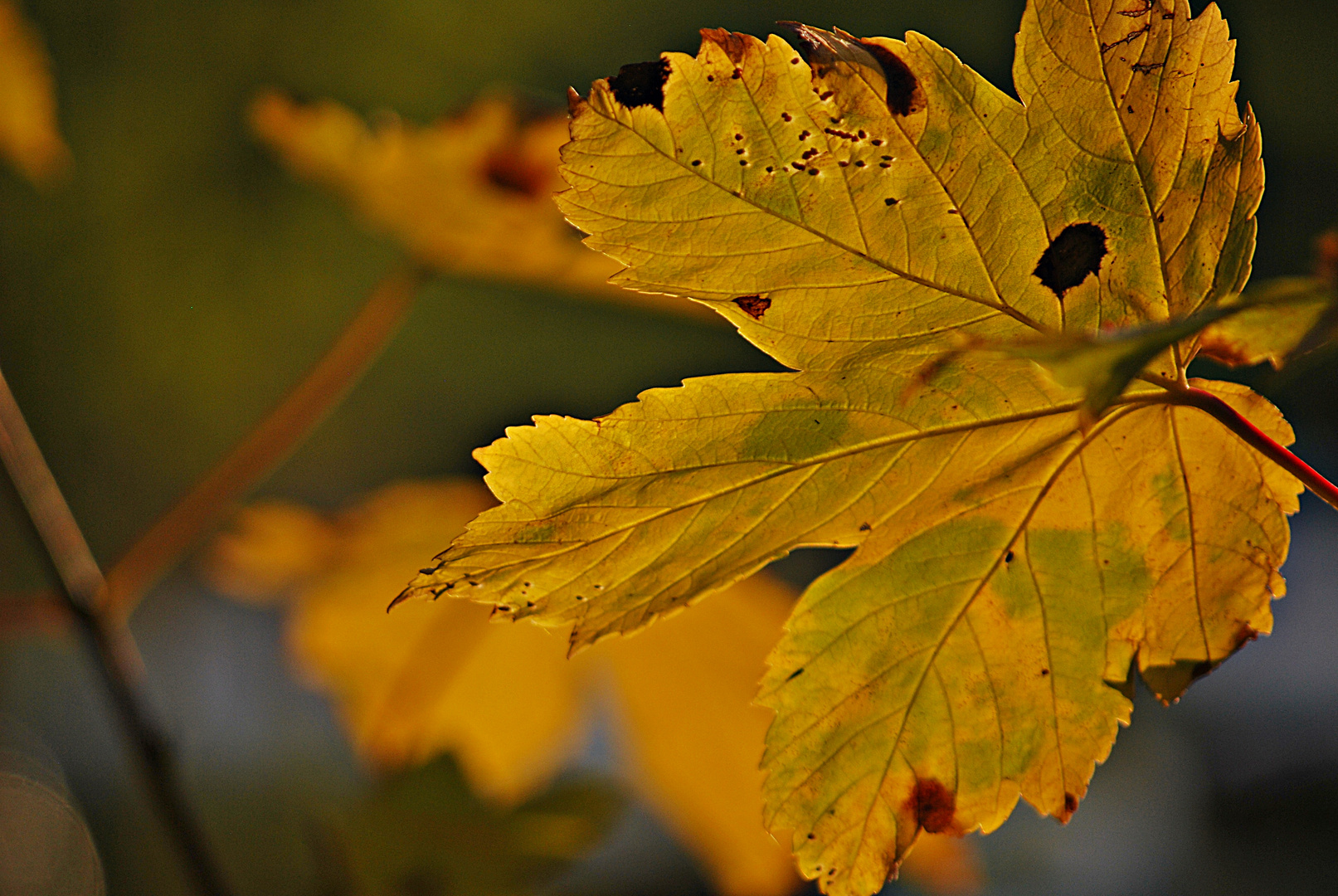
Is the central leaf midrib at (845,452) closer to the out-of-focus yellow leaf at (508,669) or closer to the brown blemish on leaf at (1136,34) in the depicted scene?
the brown blemish on leaf at (1136,34)

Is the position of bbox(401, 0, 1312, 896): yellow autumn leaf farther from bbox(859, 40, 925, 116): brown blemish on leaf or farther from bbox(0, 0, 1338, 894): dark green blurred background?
bbox(0, 0, 1338, 894): dark green blurred background

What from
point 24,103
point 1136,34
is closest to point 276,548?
point 24,103

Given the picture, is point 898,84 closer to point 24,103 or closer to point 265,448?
point 265,448

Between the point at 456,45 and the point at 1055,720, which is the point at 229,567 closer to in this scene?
the point at 1055,720

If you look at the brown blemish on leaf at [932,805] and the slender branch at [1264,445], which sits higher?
the slender branch at [1264,445]

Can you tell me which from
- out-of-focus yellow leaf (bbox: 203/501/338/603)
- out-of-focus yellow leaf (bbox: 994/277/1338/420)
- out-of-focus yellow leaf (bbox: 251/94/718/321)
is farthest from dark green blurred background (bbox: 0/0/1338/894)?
out-of-focus yellow leaf (bbox: 994/277/1338/420)

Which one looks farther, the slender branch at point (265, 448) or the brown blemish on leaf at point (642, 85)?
the slender branch at point (265, 448)

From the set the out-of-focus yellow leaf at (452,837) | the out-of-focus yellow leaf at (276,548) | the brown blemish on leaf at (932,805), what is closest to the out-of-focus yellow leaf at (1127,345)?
the brown blemish on leaf at (932,805)
